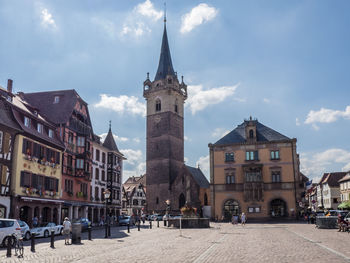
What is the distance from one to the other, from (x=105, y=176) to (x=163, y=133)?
90.0 feet

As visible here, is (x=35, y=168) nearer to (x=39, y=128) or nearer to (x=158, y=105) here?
(x=39, y=128)

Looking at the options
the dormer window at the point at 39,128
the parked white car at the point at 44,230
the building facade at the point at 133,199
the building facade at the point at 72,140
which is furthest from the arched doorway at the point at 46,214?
the building facade at the point at 133,199

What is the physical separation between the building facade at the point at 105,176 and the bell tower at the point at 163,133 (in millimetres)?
17370

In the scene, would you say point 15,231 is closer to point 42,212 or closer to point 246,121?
point 42,212

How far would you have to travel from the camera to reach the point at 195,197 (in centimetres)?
7888

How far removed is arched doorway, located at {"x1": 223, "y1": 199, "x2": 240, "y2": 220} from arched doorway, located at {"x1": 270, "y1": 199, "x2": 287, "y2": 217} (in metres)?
5.14

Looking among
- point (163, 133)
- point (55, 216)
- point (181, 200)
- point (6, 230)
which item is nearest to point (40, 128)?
point (55, 216)

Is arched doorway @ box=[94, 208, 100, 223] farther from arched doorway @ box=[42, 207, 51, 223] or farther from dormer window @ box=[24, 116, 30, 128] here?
dormer window @ box=[24, 116, 30, 128]

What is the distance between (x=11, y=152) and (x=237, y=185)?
36134mm

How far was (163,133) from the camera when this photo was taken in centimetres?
8556

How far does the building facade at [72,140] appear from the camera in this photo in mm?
45906

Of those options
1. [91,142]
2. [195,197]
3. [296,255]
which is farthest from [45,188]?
[195,197]

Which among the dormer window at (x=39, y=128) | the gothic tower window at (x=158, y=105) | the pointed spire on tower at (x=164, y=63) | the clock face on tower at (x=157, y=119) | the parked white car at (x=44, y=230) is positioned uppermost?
the pointed spire on tower at (x=164, y=63)

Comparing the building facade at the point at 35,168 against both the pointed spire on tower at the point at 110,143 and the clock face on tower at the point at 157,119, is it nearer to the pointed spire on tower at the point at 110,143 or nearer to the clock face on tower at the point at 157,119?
the pointed spire on tower at the point at 110,143
